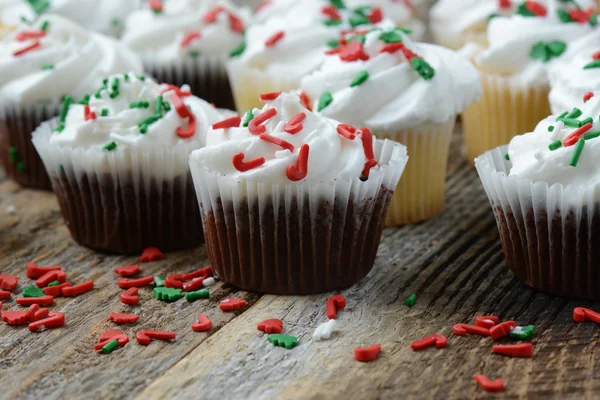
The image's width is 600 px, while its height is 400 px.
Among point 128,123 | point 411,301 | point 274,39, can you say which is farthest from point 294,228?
point 274,39

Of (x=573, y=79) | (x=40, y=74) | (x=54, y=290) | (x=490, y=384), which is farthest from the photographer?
(x=40, y=74)

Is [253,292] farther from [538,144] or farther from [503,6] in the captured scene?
[503,6]

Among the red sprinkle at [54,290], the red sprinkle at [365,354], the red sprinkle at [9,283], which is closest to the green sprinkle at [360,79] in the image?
the red sprinkle at [365,354]

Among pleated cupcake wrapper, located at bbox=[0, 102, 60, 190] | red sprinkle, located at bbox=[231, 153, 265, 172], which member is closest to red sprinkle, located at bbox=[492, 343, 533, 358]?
red sprinkle, located at bbox=[231, 153, 265, 172]

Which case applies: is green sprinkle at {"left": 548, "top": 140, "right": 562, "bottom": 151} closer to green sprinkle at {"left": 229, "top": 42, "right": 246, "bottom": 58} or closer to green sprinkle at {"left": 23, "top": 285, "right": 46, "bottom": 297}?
green sprinkle at {"left": 23, "top": 285, "right": 46, "bottom": 297}

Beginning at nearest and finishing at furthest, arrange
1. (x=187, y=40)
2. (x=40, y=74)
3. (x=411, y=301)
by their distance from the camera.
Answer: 1. (x=411, y=301)
2. (x=40, y=74)
3. (x=187, y=40)

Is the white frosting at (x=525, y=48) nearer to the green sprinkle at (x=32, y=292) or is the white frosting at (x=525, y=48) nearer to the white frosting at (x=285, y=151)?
the white frosting at (x=285, y=151)

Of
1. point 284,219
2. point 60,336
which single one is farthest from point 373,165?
point 60,336

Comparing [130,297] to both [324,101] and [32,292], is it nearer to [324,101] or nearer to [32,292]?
[32,292]

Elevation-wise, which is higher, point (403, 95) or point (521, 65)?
point (403, 95)
